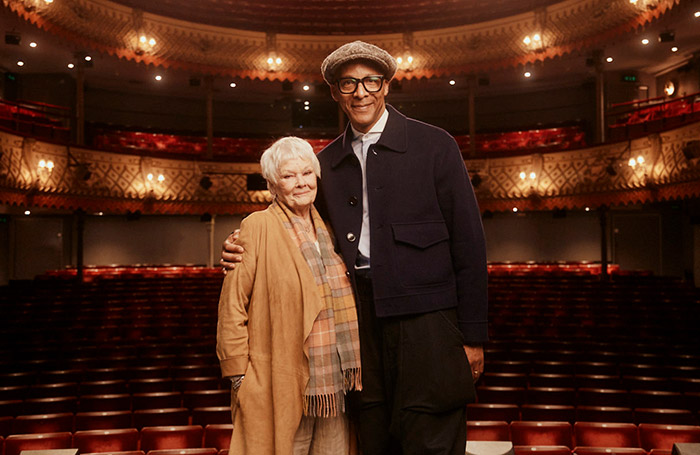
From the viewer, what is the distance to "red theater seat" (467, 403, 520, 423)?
15.2 ft

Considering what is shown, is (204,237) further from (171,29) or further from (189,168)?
(171,29)

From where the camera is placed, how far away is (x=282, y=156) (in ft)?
6.08

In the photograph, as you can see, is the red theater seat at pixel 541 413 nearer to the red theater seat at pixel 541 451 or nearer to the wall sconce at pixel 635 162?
the red theater seat at pixel 541 451

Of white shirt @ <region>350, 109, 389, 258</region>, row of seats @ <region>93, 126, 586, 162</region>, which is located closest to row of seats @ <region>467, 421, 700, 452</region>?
white shirt @ <region>350, 109, 389, 258</region>

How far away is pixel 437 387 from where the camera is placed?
5.55ft

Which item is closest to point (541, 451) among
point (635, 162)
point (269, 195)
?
point (635, 162)

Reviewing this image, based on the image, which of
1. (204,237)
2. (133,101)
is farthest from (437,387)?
(133,101)

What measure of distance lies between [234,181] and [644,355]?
421 inches

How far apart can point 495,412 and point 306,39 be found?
12.6 m

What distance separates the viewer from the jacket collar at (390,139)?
6.06 ft

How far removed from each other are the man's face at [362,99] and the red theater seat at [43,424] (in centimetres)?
402

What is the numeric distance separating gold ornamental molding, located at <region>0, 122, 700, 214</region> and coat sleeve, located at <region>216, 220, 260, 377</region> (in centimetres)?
1017

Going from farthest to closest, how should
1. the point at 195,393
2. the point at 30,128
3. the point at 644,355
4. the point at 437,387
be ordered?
1. the point at 30,128
2. the point at 644,355
3. the point at 195,393
4. the point at 437,387

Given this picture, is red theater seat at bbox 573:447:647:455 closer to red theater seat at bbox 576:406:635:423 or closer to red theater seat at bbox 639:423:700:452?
red theater seat at bbox 639:423:700:452
